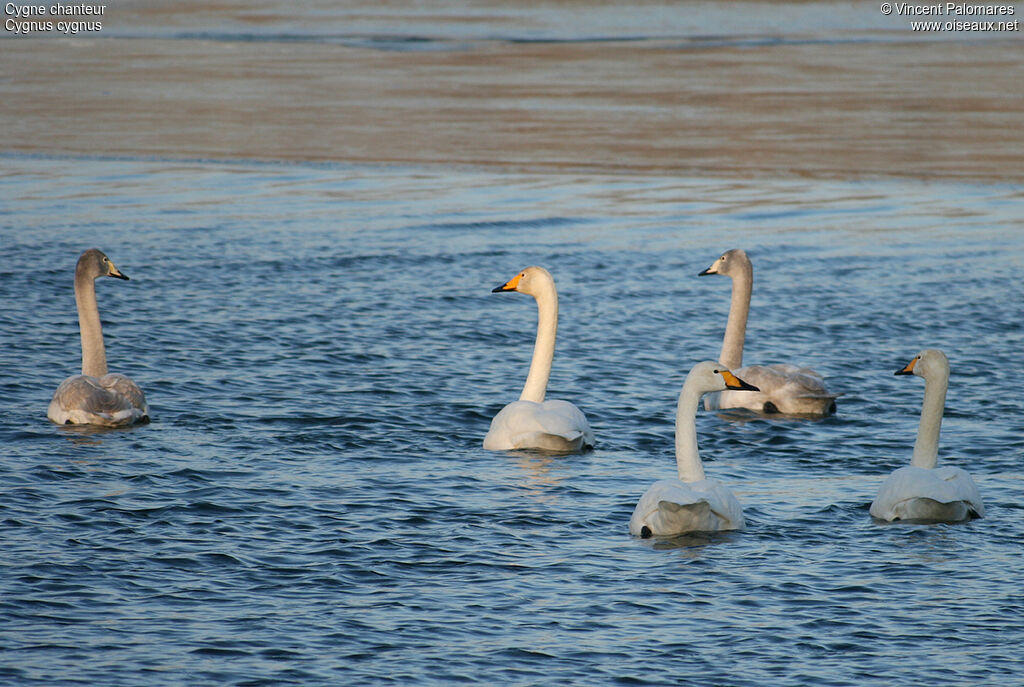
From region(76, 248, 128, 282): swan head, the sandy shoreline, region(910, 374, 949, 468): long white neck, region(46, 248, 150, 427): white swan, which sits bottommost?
region(910, 374, 949, 468): long white neck

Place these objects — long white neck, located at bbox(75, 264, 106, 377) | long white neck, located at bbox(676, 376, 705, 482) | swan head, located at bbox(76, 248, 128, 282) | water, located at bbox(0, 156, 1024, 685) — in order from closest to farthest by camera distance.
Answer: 1. water, located at bbox(0, 156, 1024, 685)
2. long white neck, located at bbox(676, 376, 705, 482)
3. long white neck, located at bbox(75, 264, 106, 377)
4. swan head, located at bbox(76, 248, 128, 282)

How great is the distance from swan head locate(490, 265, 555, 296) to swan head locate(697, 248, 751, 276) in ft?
6.34

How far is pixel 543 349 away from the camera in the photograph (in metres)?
12.5

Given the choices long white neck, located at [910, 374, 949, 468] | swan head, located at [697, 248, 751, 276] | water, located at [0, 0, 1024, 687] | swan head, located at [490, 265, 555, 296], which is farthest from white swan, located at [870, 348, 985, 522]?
swan head, located at [697, 248, 751, 276]

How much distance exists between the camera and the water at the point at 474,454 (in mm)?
7785

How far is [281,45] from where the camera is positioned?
40219mm

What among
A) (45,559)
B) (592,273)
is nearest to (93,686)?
(45,559)

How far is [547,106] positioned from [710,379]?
2007 centimetres

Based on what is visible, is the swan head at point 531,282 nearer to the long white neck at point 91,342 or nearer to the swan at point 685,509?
the long white neck at point 91,342

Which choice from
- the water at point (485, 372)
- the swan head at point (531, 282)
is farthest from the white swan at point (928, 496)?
the swan head at point (531, 282)

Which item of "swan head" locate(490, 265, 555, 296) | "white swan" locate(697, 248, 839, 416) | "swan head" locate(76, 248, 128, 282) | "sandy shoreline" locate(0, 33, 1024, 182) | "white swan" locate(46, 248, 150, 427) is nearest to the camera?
"white swan" locate(46, 248, 150, 427)

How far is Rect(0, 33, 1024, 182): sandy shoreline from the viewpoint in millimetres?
25406

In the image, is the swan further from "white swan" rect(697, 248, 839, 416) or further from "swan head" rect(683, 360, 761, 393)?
"white swan" rect(697, 248, 839, 416)

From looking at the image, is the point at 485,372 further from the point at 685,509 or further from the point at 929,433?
the point at 685,509
